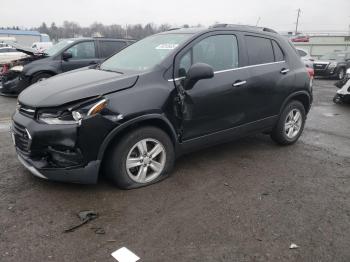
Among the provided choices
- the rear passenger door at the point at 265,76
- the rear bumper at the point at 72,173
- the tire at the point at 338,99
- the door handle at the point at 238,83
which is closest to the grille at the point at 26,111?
the rear bumper at the point at 72,173

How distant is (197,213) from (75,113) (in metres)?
1.54

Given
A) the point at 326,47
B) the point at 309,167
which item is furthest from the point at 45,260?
the point at 326,47

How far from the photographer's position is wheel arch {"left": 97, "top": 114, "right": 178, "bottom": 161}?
3451 millimetres

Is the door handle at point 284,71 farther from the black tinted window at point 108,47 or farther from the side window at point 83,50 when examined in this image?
the side window at point 83,50

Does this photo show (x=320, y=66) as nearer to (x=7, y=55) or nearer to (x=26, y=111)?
(x=26, y=111)

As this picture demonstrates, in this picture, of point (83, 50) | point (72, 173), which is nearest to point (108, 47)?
point (83, 50)

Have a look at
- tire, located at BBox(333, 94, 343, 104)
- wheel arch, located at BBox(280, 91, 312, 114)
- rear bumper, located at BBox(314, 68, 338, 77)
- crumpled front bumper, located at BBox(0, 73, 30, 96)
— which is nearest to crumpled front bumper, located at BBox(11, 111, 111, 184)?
wheel arch, located at BBox(280, 91, 312, 114)

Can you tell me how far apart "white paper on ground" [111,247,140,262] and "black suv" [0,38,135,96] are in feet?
23.3

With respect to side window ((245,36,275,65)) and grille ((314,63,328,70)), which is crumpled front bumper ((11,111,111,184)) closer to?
side window ((245,36,275,65))

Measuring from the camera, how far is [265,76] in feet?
15.8

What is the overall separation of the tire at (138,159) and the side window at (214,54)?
2.72 ft

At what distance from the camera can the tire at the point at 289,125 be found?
5.29 metres

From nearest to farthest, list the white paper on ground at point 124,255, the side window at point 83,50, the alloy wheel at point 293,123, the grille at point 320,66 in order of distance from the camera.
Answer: the white paper on ground at point 124,255 → the alloy wheel at point 293,123 → the side window at point 83,50 → the grille at point 320,66

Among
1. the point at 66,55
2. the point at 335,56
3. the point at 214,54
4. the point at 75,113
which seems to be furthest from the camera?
the point at 335,56
